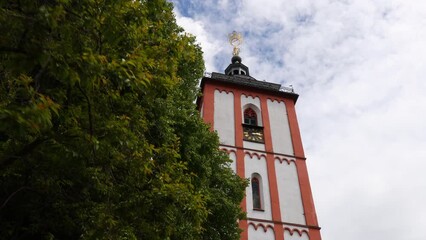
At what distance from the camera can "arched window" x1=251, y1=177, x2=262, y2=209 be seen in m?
16.1

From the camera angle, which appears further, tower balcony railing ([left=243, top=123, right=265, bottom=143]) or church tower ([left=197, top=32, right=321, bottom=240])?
tower balcony railing ([left=243, top=123, right=265, bottom=143])

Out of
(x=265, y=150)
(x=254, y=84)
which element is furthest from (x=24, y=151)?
(x=254, y=84)

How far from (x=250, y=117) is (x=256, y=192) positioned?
4.37 m

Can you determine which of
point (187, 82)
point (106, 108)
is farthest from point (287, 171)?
point (106, 108)

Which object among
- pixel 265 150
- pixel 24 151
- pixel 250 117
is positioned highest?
pixel 250 117

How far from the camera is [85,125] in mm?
4699

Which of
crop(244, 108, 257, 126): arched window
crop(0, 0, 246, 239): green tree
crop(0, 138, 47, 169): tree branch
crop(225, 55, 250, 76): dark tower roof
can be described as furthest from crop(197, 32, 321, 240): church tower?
crop(0, 138, 47, 169): tree branch

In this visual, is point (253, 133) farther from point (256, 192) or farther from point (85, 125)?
point (85, 125)

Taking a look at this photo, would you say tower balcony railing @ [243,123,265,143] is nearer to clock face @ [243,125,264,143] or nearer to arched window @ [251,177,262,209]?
clock face @ [243,125,264,143]

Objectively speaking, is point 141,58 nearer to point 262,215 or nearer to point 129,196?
point 129,196

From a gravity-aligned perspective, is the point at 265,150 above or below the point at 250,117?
below

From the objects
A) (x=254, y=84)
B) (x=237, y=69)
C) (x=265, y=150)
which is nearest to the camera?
(x=265, y=150)

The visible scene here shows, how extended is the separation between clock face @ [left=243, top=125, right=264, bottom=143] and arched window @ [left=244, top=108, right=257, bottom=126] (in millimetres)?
797

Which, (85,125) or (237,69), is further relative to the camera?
(237,69)
